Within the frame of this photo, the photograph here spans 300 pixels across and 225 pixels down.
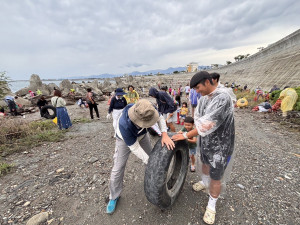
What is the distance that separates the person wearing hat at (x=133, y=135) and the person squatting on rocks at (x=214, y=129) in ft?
1.55

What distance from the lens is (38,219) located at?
216 centimetres

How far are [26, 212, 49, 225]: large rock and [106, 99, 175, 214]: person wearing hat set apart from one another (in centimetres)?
106

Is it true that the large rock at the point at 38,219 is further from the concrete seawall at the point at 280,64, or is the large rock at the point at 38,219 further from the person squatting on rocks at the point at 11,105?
the concrete seawall at the point at 280,64

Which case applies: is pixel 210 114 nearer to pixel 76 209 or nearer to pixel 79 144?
pixel 76 209

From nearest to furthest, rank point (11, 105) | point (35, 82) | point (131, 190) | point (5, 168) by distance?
point (131, 190)
point (5, 168)
point (11, 105)
point (35, 82)

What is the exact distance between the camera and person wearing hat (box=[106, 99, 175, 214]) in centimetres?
173

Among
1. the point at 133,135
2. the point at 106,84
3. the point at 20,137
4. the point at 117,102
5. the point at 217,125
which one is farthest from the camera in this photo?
the point at 106,84

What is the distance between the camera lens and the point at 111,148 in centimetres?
444

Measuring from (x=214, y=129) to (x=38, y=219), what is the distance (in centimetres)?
316

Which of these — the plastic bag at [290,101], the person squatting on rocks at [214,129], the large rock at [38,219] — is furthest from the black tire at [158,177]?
the plastic bag at [290,101]

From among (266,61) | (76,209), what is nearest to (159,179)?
(76,209)

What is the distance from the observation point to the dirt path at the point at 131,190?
7.05 feet

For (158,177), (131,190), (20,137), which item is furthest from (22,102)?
(158,177)

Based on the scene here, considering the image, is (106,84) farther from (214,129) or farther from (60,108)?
(214,129)
